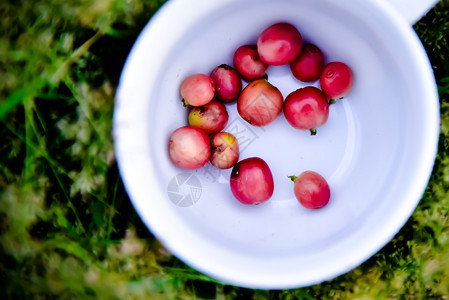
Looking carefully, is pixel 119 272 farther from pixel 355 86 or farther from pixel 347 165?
pixel 355 86

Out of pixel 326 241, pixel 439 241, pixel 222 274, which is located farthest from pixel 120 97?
pixel 439 241

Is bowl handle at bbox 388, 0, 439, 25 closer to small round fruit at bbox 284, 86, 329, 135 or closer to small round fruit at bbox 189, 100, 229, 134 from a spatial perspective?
small round fruit at bbox 284, 86, 329, 135

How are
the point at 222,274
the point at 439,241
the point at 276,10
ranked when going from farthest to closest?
the point at 439,241 → the point at 276,10 → the point at 222,274

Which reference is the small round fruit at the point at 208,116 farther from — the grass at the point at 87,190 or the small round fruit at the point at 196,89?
the grass at the point at 87,190

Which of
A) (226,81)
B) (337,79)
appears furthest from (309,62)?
(226,81)

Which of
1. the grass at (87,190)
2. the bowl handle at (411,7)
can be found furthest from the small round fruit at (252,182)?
the bowl handle at (411,7)

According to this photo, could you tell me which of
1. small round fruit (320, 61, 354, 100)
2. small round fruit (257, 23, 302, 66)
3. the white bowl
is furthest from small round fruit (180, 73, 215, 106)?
small round fruit (320, 61, 354, 100)

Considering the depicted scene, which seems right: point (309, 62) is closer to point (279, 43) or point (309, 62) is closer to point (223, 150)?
point (279, 43)
